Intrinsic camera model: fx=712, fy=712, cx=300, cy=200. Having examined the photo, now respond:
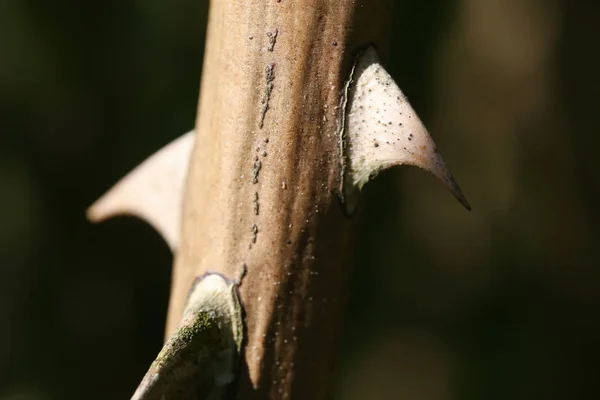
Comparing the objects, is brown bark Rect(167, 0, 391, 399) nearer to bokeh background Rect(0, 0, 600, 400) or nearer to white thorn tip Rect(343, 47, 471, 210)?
white thorn tip Rect(343, 47, 471, 210)

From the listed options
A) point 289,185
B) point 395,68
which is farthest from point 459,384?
point 289,185

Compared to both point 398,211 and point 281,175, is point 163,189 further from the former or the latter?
point 398,211

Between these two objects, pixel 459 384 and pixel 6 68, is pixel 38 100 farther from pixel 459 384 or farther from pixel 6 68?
pixel 459 384

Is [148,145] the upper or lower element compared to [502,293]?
upper

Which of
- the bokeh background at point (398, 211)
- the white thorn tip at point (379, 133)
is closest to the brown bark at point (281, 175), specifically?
the white thorn tip at point (379, 133)

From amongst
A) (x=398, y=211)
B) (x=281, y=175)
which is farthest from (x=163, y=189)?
(x=398, y=211)

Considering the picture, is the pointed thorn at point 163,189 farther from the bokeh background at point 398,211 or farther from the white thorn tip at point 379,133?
the bokeh background at point 398,211

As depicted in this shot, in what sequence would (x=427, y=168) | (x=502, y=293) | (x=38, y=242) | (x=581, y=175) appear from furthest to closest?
(x=38, y=242), (x=502, y=293), (x=581, y=175), (x=427, y=168)
